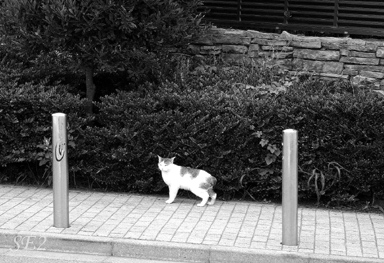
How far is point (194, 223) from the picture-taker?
25.3ft

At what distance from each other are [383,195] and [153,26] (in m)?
3.28

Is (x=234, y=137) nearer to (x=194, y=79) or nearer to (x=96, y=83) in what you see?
(x=194, y=79)

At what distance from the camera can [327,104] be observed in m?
8.38

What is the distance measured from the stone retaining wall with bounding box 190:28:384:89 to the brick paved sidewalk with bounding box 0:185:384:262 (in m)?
2.42

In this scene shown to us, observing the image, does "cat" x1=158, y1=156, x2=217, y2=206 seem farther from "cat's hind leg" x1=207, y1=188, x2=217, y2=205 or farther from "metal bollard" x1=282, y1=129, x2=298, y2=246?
"metal bollard" x1=282, y1=129, x2=298, y2=246

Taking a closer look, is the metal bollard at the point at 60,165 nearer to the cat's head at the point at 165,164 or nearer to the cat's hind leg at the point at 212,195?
the cat's head at the point at 165,164

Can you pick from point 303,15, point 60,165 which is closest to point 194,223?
point 60,165

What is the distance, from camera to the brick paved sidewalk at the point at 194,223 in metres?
7.10

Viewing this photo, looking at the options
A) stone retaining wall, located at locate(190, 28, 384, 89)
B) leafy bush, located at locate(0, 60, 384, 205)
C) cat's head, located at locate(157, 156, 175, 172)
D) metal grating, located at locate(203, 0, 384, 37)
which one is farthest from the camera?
metal grating, located at locate(203, 0, 384, 37)

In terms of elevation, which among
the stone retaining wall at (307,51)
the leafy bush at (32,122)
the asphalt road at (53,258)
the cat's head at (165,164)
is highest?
the stone retaining wall at (307,51)

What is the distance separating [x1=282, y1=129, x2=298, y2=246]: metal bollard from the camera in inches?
268

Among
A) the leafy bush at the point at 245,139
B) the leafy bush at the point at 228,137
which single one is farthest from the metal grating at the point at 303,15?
the leafy bush at the point at 245,139

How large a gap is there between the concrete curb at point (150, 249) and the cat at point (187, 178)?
1359 mm

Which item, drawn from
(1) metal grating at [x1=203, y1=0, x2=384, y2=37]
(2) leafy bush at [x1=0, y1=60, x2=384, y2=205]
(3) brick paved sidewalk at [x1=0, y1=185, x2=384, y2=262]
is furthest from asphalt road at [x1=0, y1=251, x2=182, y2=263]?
(1) metal grating at [x1=203, y1=0, x2=384, y2=37]
